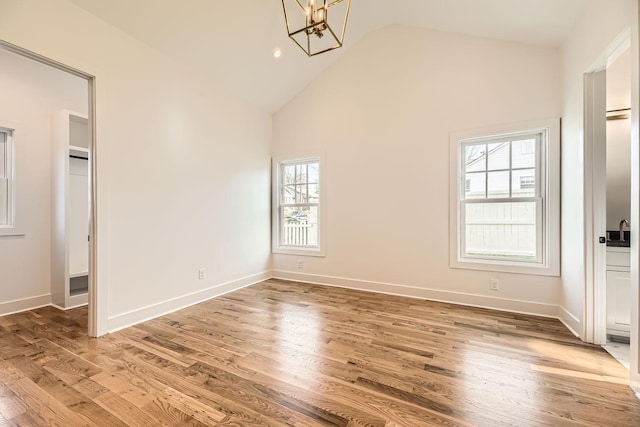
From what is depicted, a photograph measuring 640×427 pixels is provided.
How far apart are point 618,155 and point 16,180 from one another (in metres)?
6.61

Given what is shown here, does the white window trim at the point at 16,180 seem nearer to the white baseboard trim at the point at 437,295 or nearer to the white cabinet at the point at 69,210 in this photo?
the white cabinet at the point at 69,210

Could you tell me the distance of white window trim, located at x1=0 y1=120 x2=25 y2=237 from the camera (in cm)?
312

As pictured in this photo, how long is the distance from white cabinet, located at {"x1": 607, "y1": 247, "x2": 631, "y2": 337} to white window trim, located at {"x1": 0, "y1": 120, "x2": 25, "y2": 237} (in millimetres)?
5962

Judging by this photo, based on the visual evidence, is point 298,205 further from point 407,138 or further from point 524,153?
point 524,153

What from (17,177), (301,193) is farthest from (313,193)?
(17,177)

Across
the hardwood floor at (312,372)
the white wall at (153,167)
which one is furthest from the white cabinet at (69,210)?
the white wall at (153,167)

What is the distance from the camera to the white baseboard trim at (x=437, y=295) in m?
2.93

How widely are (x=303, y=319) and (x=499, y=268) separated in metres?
2.27

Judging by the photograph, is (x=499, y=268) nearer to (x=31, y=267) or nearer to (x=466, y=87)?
(x=466, y=87)

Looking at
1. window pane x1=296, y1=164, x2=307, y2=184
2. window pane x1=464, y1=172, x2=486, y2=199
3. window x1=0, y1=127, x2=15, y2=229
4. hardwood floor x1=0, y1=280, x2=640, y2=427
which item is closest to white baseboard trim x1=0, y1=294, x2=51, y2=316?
hardwood floor x1=0, y1=280, x2=640, y2=427

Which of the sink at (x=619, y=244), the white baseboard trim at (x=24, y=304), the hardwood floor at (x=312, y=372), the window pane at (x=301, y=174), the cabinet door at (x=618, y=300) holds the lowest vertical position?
the hardwood floor at (x=312, y=372)

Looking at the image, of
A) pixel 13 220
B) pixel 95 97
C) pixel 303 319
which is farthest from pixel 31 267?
pixel 303 319

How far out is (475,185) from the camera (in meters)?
3.31

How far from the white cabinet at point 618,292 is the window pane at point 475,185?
48.7 inches
